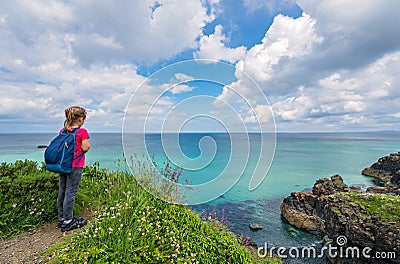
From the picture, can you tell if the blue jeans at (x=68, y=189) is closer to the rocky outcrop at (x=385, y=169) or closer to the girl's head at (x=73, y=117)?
the girl's head at (x=73, y=117)

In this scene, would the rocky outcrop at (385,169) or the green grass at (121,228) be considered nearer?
the green grass at (121,228)

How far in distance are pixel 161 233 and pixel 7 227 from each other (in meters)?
3.19

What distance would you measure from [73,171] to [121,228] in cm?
150

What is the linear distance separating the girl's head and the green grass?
165 centimetres

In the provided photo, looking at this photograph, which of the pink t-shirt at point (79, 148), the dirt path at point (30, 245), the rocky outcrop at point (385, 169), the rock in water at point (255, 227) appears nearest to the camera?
the dirt path at point (30, 245)

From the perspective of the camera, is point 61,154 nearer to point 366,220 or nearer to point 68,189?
point 68,189

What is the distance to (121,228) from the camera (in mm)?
3740

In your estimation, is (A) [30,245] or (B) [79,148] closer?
(A) [30,245]

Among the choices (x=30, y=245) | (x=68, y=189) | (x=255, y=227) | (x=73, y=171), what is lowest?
(x=255, y=227)

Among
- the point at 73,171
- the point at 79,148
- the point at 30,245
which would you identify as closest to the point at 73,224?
the point at 30,245

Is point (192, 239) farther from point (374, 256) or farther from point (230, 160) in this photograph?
point (374, 256)

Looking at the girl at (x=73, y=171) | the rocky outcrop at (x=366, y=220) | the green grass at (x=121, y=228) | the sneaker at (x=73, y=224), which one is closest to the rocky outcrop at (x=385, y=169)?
the rocky outcrop at (x=366, y=220)

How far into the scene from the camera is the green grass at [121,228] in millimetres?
3361

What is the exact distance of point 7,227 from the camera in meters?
4.38
